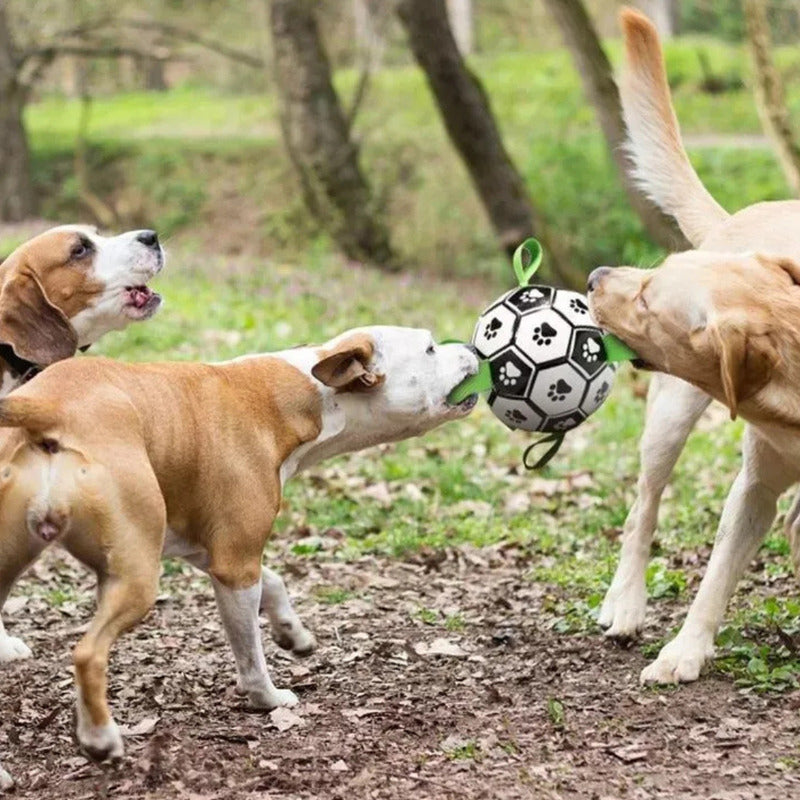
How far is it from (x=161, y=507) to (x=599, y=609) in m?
2.50

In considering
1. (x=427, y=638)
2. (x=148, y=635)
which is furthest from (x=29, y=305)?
(x=427, y=638)

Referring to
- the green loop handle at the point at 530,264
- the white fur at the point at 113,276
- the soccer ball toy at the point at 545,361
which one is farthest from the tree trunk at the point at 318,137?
the soccer ball toy at the point at 545,361

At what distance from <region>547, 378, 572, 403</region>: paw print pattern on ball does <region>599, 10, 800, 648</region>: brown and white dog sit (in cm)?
42

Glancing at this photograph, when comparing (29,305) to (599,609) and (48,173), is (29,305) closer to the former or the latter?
(599,609)

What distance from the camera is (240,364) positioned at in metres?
5.61

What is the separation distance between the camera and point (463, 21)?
97.8 ft

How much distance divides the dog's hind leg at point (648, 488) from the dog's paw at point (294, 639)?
49.7 inches

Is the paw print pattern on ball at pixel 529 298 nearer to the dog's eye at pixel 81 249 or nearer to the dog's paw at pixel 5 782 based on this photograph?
the dog's eye at pixel 81 249

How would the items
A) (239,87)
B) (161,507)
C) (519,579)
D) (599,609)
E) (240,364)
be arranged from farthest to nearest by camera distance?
(239,87) < (519,579) < (599,609) < (240,364) < (161,507)

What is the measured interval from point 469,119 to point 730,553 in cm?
1110

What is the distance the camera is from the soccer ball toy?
565cm

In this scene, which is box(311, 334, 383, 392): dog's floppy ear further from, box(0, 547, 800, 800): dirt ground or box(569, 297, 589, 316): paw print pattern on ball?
box(0, 547, 800, 800): dirt ground

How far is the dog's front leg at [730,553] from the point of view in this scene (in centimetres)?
566

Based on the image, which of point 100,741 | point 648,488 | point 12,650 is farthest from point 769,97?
point 100,741
